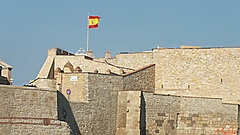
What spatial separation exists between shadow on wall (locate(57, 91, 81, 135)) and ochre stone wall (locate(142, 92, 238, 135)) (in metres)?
7.09

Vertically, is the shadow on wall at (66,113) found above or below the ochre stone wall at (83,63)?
below

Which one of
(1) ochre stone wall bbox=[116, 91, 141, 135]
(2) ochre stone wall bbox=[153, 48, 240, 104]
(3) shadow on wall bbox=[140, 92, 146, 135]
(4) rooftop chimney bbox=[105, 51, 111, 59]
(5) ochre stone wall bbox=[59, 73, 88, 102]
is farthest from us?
(4) rooftop chimney bbox=[105, 51, 111, 59]

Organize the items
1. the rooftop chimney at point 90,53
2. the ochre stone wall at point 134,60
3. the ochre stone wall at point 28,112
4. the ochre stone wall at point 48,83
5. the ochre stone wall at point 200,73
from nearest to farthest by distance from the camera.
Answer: the ochre stone wall at point 28,112
the ochre stone wall at point 48,83
the ochre stone wall at point 200,73
the ochre stone wall at point 134,60
the rooftop chimney at point 90,53

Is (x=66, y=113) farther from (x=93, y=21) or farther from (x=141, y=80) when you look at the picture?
(x=93, y=21)

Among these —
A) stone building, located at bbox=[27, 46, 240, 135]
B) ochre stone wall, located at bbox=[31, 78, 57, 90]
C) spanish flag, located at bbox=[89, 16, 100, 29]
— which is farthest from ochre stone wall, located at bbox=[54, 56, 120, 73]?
spanish flag, located at bbox=[89, 16, 100, 29]

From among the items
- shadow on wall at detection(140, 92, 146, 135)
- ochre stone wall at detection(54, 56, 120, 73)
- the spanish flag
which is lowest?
shadow on wall at detection(140, 92, 146, 135)

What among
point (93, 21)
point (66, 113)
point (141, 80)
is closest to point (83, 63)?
point (141, 80)

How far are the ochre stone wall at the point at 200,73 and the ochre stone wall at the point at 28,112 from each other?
15.2 meters

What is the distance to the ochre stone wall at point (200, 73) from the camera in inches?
1721

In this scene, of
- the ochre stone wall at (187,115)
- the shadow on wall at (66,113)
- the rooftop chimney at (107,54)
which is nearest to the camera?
the shadow on wall at (66,113)

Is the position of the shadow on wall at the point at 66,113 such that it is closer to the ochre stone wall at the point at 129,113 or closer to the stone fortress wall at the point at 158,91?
the stone fortress wall at the point at 158,91

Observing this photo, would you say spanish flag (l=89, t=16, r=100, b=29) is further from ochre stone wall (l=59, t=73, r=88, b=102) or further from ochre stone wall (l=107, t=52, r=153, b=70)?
ochre stone wall (l=59, t=73, r=88, b=102)

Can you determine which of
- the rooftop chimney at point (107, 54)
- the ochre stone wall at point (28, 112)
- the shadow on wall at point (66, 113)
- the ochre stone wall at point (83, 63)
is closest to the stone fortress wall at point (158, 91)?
the ochre stone wall at point (83, 63)

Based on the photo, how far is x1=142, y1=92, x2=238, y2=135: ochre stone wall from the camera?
39500 millimetres
